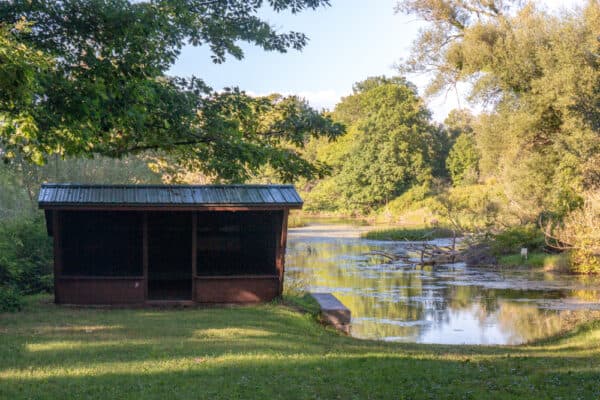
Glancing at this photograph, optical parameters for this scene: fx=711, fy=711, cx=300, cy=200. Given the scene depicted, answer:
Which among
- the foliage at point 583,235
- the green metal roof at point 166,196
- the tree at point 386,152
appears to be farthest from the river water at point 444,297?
the tree at point 386,152

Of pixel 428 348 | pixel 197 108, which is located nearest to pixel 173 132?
pixel 197 108

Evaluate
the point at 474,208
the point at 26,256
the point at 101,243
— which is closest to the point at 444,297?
the point at 101,243

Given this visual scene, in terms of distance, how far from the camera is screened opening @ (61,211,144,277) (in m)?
17.1

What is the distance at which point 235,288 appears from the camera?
17516 millimetres

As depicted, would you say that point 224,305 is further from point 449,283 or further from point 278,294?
point 449,283

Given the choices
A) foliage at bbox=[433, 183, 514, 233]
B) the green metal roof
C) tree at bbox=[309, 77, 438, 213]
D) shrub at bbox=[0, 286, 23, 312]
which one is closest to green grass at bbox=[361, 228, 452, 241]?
foliage at bbox=[433, 183, 514, 233]

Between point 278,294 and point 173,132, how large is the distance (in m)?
5.64

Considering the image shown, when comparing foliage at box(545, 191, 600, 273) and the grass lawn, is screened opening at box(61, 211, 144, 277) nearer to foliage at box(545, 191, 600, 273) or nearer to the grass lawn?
the grass lawn

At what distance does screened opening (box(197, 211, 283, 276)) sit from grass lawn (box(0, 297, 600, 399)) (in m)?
3.18

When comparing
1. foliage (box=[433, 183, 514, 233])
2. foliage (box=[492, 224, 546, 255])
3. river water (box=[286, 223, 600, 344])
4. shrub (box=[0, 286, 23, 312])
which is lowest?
river water (box=[286, 223, 600, 344])

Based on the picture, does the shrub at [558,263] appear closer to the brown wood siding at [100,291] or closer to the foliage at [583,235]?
the foliage at [583,235]

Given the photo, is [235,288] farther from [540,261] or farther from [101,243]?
[540,261]

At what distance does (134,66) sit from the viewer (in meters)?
10.4

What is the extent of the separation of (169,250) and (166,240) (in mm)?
285
